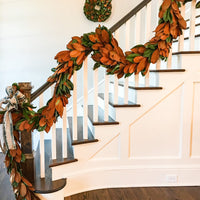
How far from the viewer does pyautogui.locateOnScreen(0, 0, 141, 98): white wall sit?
325cm

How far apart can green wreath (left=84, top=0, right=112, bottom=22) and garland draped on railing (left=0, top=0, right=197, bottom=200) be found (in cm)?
158

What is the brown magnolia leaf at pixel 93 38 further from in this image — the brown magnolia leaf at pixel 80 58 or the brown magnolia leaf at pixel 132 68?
the brown magnolia leaf at pixel 132 68

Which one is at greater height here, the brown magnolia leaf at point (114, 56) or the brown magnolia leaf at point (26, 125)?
the brown magnolia leaf at point (114, 56)

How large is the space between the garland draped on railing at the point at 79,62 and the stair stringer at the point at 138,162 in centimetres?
33

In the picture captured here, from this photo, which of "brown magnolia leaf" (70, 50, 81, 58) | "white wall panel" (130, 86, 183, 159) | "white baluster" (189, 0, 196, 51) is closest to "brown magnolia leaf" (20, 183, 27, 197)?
"white wall panel" (130, 86, 183, 159)

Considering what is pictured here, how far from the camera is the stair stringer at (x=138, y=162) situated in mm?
2158

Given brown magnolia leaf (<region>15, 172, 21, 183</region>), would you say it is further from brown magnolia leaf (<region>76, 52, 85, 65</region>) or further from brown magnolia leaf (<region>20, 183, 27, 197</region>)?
brown magnolia leaf (<region>76, 52, 85, 65</region>)

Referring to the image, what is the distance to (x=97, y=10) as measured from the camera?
3.30m

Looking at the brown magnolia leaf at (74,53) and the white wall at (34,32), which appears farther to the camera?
the white wall at (34,32)

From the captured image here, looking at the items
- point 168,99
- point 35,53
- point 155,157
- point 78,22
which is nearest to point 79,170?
point 155,157

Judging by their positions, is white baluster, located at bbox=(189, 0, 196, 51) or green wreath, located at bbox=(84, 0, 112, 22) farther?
green wreath, located at bbox=(84, 0, 112, 22)

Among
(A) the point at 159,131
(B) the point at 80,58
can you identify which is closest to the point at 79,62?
(B) the point at 80,58

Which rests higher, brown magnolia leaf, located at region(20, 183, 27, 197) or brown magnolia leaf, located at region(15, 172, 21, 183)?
brown magnolia leaf, located at region(15, 172, 21, 183)

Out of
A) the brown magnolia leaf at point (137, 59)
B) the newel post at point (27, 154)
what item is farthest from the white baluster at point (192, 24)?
the newel post at point (27, 154)
